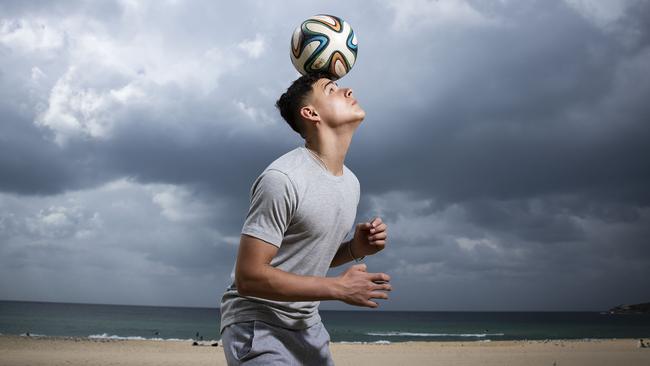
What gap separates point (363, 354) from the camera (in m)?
20.6

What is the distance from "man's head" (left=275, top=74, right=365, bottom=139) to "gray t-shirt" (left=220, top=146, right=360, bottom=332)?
147 mm

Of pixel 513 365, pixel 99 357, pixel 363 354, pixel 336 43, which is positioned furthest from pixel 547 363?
pixel 336 43

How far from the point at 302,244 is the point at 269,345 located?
1.45 ft

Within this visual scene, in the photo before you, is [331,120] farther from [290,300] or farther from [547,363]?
[547,363]

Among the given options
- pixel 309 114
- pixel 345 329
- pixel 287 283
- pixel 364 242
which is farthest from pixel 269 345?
pixel 345 329

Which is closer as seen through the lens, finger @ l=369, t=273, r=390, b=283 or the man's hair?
finger @ l=369, t=273, r=390, b=283

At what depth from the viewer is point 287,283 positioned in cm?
229

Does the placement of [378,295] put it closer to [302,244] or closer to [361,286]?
[361,286]

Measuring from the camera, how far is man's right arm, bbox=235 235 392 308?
2.29m

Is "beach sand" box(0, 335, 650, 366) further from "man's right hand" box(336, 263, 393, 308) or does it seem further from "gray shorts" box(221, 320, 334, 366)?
"man's right hand" box(336, 263, 393, 308)

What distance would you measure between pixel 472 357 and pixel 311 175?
18099 millimetres

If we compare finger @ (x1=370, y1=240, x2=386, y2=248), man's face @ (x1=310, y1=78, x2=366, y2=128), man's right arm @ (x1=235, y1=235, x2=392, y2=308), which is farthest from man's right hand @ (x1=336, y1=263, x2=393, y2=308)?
man's face @ (x1=310, y1=78, x2=366, y2=128)

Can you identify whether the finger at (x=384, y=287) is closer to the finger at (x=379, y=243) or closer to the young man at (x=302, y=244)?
the young man at (x=302, y=244)

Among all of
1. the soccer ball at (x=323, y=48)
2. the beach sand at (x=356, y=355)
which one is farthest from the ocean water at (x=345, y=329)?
the soccer ball at (x=323, y=48)
